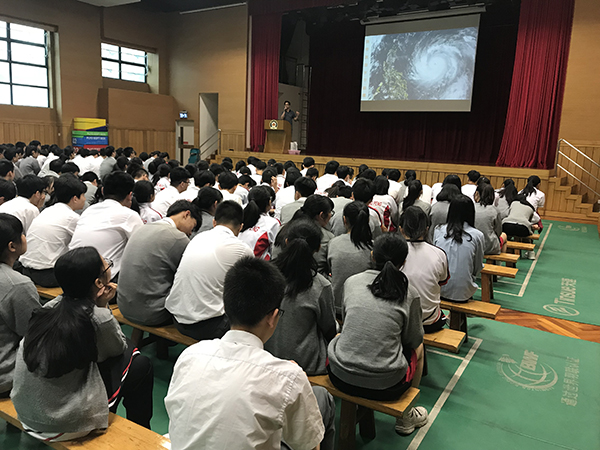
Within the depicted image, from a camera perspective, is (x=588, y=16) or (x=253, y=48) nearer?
(x=588, y=16)

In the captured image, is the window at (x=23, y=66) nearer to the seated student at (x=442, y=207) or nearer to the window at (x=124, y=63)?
the window at (x=124, y=63)

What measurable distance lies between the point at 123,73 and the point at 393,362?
15.4m

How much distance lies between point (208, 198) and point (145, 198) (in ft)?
3.26

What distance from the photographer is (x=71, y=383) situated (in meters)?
1.63

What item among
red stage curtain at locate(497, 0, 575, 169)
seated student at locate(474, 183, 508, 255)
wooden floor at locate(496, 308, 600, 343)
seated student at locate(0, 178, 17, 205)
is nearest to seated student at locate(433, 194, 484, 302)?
wooden floor at locate(496, 308, 600, 343)

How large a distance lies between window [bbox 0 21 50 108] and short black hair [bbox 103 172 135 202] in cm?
1137

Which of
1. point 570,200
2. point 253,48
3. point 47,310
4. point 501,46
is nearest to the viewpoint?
point 47,310

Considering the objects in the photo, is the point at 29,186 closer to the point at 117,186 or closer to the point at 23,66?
the point at 117,186

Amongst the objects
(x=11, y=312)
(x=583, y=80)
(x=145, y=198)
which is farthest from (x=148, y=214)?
(x=583, y=80)

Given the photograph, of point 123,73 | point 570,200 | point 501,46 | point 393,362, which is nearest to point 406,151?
point 501,46

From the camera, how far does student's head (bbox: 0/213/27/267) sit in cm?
199

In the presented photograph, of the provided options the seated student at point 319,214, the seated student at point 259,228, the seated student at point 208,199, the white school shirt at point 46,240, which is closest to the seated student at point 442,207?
the seated student at point 319,214

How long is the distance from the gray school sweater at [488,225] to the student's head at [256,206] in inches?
90.5

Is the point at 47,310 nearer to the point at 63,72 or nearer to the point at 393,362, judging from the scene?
the point at 393,362
